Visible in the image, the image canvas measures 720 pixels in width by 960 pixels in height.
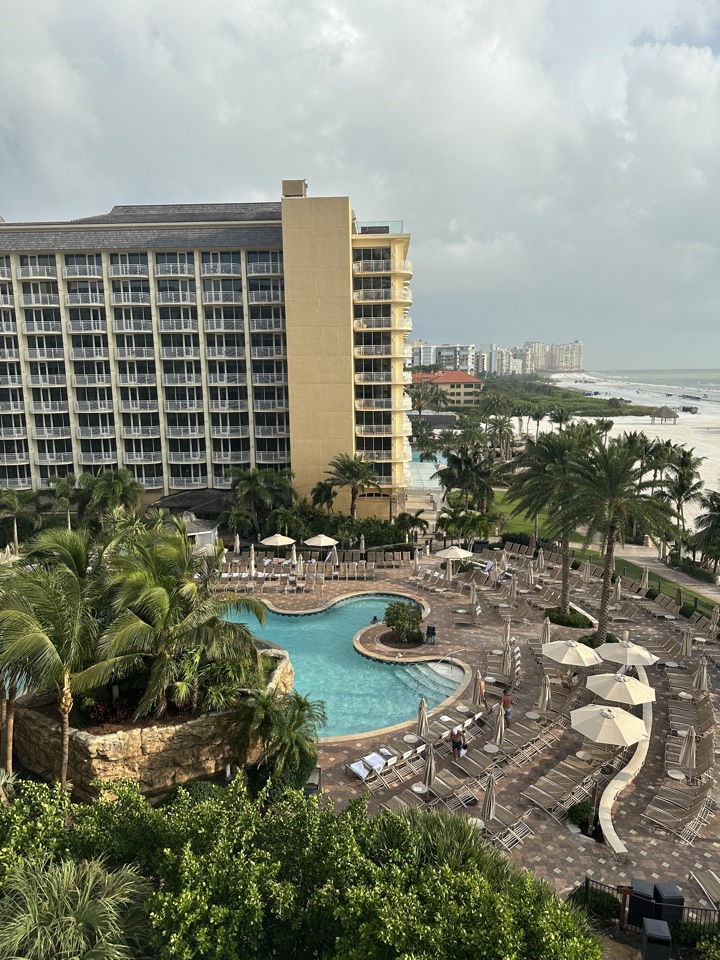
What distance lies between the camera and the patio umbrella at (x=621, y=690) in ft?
47.4

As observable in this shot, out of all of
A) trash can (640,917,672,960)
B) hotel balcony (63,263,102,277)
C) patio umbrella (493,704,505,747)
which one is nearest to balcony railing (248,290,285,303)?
hotel balcony (63,263,102,277)

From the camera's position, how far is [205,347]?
4288cm

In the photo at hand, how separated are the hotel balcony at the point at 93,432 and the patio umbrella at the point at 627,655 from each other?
3788cm

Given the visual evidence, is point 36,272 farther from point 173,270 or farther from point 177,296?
point 177,296

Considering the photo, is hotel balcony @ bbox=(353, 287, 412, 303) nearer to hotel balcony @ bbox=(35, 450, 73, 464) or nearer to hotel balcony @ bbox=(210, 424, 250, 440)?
hotel balcony @ bbox=(210, 424, 250, 440)

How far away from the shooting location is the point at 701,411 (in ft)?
507

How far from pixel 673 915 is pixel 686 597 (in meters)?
20.4

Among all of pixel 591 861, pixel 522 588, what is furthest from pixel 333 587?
pixel 591 861

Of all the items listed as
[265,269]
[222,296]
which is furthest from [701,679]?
[222,296]

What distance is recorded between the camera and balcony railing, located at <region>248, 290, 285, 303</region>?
138ft

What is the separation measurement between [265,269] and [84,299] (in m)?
13.0

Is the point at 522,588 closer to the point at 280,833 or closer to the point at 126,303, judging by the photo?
the point at 280,833

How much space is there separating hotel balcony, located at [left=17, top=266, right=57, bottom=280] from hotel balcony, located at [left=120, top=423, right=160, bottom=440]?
11735mm

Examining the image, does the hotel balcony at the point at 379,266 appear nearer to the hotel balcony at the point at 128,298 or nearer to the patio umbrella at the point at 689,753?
the hotel balcony at the point at 128,298
